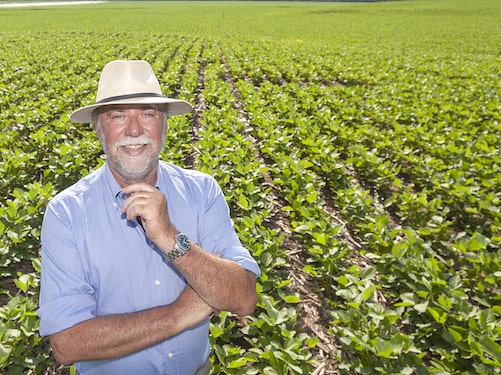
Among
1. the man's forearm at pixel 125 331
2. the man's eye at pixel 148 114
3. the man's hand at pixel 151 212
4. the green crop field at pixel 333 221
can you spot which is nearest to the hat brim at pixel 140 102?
the man's eye at pixel 148 114

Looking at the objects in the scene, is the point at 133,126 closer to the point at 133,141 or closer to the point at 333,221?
the point at 133,141

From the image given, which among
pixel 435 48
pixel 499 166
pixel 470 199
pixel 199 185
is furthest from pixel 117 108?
pixel 435 48

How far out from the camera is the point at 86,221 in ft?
5.94

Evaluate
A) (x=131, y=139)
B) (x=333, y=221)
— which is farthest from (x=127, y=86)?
(x=333, y=221)

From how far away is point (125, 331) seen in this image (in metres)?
1.71

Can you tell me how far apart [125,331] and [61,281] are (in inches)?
14.4

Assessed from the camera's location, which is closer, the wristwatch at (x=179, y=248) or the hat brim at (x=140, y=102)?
the wristwatch at (x=179, y=248)

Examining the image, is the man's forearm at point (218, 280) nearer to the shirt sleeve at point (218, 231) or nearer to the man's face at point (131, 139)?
the shirt sleeve at point (218, 231)

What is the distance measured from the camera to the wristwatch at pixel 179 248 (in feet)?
5.34

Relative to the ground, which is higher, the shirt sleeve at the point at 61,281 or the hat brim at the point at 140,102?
the hat brim at the point at 140,102

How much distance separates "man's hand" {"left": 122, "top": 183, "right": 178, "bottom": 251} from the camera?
1.59 metres

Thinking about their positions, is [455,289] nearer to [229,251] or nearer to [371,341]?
[371,341]

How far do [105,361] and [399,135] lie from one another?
7.32 meters

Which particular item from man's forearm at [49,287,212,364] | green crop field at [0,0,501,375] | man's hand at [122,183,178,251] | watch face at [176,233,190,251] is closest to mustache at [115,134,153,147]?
man's hand at [122,183,178,251]
